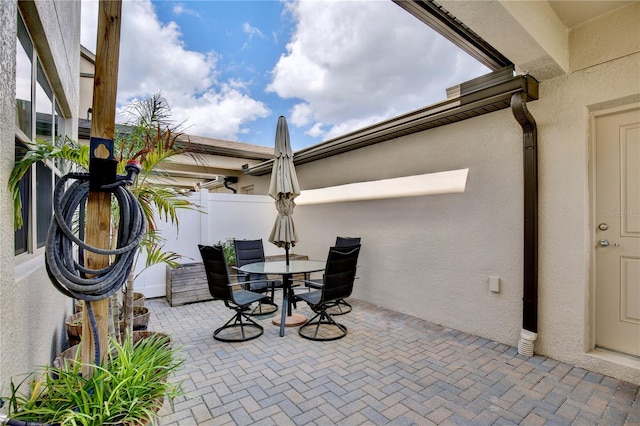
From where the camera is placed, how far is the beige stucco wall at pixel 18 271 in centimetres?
122

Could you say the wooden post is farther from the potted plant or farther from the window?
the window

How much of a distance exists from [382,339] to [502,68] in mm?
3519

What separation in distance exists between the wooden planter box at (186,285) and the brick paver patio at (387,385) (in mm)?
1542

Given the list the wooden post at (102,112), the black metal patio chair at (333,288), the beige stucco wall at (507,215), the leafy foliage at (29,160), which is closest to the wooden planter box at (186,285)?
the black metal patio chair at (333,288)

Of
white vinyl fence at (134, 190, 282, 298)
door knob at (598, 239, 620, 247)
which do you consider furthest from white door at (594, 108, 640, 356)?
white vinyl fence at (134, 190, 282, 298)

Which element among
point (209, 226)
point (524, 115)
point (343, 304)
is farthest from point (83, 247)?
point (209, 226)

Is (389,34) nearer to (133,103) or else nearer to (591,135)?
(591,135)

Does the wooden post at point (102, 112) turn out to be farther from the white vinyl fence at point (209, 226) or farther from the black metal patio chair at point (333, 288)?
the white vinyl fence at point (209, 226)

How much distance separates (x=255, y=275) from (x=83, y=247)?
420cm

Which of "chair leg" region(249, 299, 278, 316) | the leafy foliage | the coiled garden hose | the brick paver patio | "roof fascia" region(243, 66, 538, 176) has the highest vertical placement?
"roof fascia" region(243, 66, 538, 176)

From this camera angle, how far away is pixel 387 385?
2.77 metres

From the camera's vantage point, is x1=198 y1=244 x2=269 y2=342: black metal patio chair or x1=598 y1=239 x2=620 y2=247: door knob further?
x1=198 y1=244 x2=269 y2=342: black metal patio chair

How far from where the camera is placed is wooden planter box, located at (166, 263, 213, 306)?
539cm

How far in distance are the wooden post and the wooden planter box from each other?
13.8ft
